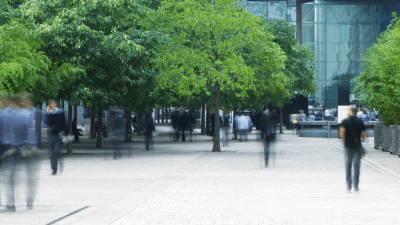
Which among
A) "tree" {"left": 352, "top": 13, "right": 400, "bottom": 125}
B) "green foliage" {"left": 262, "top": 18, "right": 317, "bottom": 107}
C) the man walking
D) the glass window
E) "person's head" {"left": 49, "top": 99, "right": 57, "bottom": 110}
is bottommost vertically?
the man walking

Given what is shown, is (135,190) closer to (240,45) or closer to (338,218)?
(338,218)

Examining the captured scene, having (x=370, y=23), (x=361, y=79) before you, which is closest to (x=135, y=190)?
(x=361, y=79)

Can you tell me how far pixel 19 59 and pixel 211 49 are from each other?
7.85m

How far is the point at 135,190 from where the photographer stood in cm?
1170

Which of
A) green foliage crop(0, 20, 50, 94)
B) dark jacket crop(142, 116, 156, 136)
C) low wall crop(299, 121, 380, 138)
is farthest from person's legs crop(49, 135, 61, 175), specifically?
low wall crop(299, 121, 380, 138)

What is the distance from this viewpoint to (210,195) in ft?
35.8

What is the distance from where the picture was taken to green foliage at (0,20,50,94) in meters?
17.5

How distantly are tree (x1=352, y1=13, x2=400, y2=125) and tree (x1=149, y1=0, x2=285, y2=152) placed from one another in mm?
3859

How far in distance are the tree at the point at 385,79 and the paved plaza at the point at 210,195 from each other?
20.0ft

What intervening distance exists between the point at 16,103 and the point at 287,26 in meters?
33.1

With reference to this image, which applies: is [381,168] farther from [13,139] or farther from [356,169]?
[13,139]

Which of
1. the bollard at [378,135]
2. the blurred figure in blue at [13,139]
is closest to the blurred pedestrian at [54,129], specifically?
the blurred figure in blue at [13,139]

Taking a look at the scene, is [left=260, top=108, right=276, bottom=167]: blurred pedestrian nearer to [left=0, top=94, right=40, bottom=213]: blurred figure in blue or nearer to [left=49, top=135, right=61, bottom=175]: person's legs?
[left=49, top=135, right=61, bottom=175]: person's legs

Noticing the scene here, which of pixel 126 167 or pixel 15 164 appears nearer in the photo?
pixel 15 164
